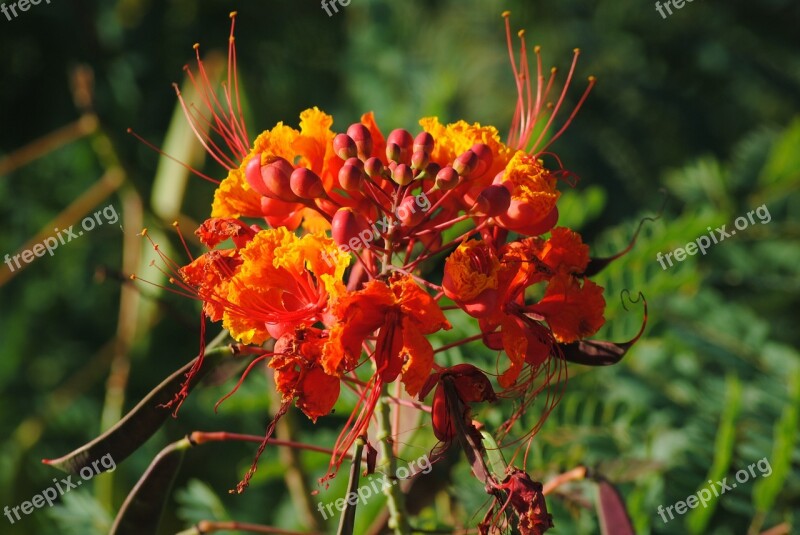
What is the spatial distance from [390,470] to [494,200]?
58 cm

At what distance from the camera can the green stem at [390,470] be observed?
5.98 ft

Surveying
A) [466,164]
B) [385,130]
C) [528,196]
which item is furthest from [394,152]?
[385,130]

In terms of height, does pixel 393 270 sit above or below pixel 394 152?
below

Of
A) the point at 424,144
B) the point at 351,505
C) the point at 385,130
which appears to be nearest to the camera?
the point at 351,505

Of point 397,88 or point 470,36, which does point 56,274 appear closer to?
point 397,88

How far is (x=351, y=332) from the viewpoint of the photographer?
1582 mm

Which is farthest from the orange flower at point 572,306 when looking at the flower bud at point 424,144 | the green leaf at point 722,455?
the green leaf at point 722,455

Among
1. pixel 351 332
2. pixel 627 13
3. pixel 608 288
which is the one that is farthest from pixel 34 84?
pixel 351 332

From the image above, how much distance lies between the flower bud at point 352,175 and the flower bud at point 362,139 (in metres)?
0.07

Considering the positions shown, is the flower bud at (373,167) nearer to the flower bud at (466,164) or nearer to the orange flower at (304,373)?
the flower bud at (466,164)

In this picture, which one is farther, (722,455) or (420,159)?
(722,455)

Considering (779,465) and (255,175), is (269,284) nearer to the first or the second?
(255,175)

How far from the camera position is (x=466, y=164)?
1692 millimetres

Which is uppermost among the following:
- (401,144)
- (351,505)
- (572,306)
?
(401,144)
